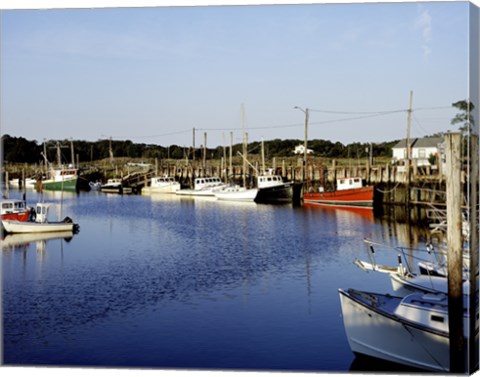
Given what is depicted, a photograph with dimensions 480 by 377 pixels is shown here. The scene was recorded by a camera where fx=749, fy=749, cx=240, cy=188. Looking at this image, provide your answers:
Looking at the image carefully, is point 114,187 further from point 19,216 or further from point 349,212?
point 19,216

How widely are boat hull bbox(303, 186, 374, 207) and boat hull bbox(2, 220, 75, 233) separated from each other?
12587mm

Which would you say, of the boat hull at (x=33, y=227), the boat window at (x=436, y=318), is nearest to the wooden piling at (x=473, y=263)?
the boat window at (x=436, y=318)

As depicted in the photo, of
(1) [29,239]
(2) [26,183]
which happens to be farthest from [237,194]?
(2) [26,183]

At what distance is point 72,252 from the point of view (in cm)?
1786

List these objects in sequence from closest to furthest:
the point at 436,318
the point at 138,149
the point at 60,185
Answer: the point at 436,318 → the point at 138,149 → the point at 60,185

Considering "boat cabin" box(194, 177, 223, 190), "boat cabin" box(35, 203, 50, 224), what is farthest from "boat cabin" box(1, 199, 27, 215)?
"boat cabin" box(194, 177, 223, 190)

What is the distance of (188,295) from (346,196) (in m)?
18.5

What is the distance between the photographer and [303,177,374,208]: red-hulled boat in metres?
29.5

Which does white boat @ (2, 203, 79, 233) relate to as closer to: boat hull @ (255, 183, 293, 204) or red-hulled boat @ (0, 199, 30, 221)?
red-hulled boat @ (0, 199, 30, 221)

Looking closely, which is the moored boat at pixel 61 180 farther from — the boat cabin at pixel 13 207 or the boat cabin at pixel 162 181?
the boat cabin at pixel 13 207

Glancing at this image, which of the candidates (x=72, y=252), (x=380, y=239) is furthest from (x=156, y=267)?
(x=380, y=239)

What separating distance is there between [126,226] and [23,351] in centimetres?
1372

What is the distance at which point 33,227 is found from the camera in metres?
21.2

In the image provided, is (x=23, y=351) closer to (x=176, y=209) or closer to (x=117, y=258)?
(x=117, y=258)
